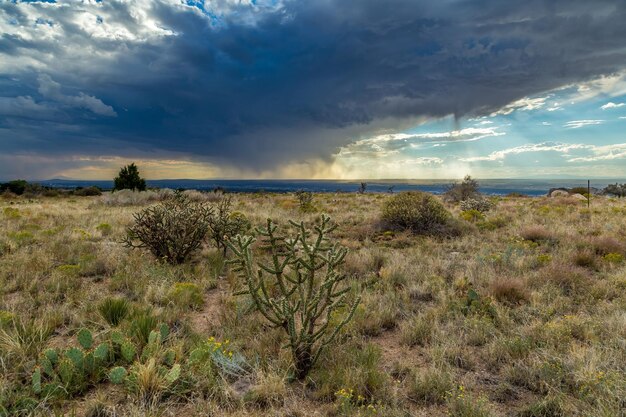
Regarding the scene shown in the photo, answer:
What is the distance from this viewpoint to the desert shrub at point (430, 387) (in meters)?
3.48

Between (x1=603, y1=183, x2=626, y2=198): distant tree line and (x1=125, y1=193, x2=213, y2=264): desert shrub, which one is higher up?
(x1=603, y1=183, x2=626, y2=198): distant tree line

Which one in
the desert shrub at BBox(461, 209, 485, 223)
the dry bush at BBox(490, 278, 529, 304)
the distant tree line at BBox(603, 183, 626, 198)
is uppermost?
the distant tree line at BBox(603, 183, 626, 198)

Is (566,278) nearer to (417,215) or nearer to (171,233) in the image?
(417,215)

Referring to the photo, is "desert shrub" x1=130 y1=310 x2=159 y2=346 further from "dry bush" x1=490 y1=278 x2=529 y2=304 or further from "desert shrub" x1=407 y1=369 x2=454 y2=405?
"dry bush" x1=490 y1=278 x2=529 y2=304

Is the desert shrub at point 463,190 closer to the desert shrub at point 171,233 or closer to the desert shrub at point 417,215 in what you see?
the desert shrub at point 417,215

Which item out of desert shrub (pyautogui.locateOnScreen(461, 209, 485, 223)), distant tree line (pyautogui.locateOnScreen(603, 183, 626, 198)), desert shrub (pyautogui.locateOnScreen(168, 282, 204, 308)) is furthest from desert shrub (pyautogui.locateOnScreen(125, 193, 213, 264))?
distant tree line (pyautogui.locateOnScreen(603, 183, 626, 198))

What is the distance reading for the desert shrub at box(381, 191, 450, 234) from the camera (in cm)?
1238

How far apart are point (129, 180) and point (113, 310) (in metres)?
35.1

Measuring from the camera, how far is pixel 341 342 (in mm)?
4547

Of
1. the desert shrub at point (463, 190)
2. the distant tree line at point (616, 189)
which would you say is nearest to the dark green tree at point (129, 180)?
the desert shrub at point (463, 190)

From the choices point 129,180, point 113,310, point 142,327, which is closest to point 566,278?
point 142,327

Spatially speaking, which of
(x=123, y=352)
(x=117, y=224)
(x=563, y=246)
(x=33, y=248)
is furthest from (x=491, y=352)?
(x=117, y=224)

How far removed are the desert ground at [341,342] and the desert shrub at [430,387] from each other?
13mm

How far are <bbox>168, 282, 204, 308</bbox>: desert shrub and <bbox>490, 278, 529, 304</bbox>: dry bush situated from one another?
16.4 feet
